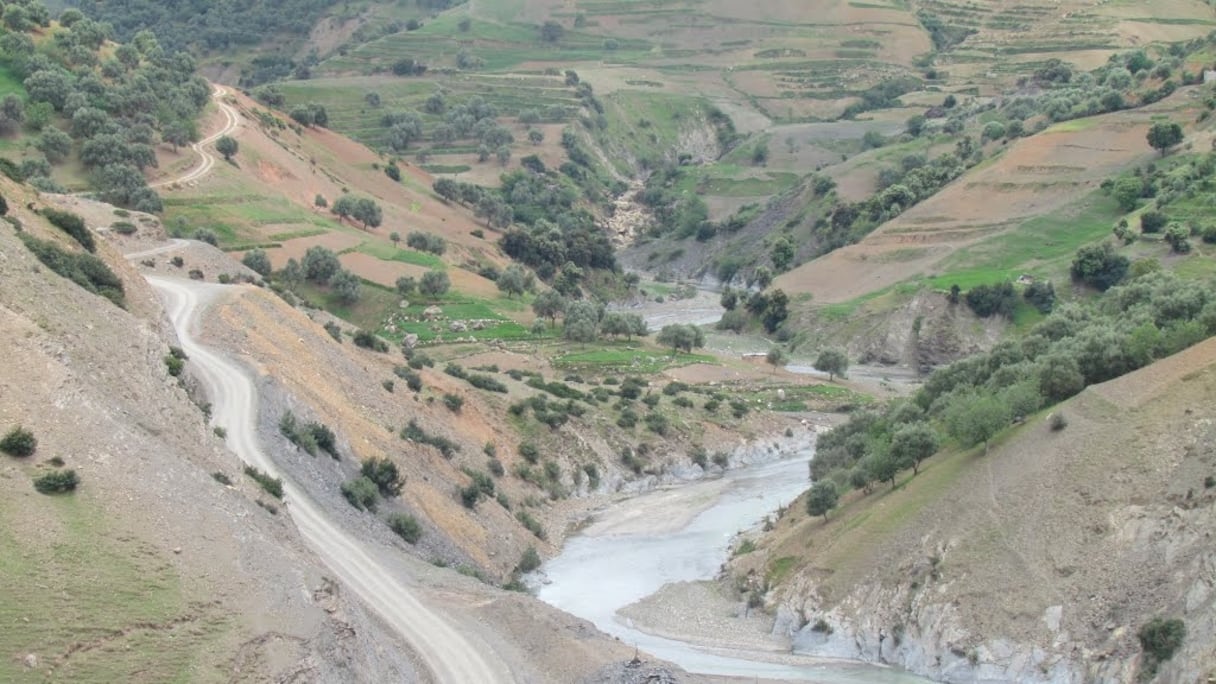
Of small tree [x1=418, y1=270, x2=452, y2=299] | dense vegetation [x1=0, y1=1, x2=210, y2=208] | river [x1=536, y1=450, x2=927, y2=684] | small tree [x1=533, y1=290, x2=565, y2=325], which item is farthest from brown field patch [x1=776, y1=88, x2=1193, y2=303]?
dense vegetation [x1=0, y1=1, x2=210, y2=208]

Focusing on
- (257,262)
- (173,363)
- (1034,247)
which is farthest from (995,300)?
(173,363)

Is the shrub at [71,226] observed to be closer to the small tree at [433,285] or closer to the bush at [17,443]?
the bush at [17,443]

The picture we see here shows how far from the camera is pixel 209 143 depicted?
133750 mm

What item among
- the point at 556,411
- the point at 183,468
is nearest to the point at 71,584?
the point at 183,468

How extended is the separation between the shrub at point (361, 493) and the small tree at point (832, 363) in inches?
2440

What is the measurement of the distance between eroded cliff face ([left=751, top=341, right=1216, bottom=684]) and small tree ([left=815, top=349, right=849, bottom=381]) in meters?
57.5

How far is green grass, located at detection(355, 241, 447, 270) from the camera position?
407ft

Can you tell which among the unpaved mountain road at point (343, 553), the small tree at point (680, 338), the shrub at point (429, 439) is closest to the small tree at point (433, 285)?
the small tree at point (680, 338)

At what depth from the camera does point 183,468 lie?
1590 inches

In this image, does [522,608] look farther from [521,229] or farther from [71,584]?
[521,229]

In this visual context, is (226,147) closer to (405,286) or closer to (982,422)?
(405,286)

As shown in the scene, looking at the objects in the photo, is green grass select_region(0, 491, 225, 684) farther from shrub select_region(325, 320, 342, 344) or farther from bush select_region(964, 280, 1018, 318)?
bush select_region(964, 280, 1018, 318)

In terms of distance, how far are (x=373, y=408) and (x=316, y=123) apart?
340 ft

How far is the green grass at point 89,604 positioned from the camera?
2995cm
